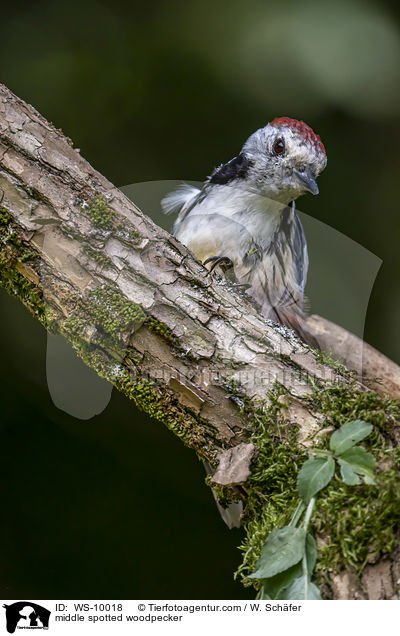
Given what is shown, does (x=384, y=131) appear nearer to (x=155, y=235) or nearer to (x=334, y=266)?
(x=334, y=266)

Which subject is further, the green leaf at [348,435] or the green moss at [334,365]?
the green moss at [334,365]

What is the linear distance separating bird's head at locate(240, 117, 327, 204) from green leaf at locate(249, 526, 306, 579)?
35.7 inches

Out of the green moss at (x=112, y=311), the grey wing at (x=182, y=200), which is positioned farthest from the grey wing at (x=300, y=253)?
the green moss at (x=112, y=311)

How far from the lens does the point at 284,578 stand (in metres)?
0.54

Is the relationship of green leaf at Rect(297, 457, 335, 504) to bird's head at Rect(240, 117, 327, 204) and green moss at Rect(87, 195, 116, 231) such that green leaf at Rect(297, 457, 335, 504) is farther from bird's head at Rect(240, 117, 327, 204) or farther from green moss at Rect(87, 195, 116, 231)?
bird's head at Rect(240, 117, 327, 204)

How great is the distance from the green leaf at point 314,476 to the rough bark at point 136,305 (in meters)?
0.11

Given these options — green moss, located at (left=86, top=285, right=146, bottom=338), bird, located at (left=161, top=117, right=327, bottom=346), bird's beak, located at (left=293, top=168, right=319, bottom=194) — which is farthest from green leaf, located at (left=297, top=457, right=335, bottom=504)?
bird's beak, located at (left=293, top=168, right=319, bottom=194)

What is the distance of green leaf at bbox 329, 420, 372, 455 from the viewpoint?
0.57m

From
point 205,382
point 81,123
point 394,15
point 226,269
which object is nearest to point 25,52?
point 81,123

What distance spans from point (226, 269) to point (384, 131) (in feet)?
2.95

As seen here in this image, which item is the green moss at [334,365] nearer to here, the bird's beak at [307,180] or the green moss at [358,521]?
the green moss at [358,521]

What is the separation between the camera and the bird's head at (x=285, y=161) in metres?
1.29

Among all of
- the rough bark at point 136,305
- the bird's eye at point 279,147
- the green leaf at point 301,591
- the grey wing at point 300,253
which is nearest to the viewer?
the green leaf at point 301,591

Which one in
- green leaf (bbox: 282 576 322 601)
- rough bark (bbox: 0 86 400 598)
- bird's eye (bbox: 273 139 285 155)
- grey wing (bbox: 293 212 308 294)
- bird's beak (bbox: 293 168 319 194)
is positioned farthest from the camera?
grey wing (bbox: 293 212 308 294)
